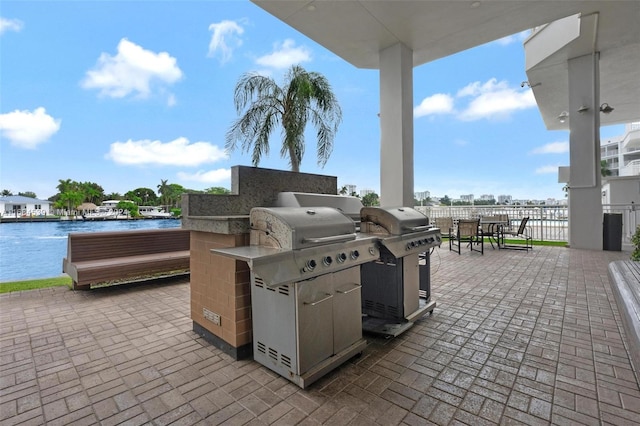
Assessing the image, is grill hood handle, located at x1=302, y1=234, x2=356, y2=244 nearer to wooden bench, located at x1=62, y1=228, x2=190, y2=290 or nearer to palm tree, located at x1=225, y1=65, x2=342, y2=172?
wooden bench, located at x1=62, y1=228, x2=190, y2=290

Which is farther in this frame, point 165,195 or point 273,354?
point 165,195

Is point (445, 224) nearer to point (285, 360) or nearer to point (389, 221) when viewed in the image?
point (389, 221)

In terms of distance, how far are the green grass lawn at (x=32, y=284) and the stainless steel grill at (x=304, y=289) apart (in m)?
4.24

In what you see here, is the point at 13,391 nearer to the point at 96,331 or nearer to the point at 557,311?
the point at 96,331

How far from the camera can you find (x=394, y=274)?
2789 mm

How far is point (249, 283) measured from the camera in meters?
2.25

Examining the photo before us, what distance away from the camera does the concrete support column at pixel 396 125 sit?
5.15 m

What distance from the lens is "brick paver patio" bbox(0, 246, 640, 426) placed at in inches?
61.2

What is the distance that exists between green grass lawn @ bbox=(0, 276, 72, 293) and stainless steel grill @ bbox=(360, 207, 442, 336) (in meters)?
4.69

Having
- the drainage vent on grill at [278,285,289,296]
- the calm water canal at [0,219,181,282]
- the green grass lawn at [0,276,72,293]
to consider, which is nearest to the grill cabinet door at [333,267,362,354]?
the drainage vent on grill at [278,285,289,296]

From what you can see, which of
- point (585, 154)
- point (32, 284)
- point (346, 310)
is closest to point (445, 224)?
point (585, 154)

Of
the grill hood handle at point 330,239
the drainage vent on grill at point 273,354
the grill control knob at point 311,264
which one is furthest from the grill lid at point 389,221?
the drainage vent on grill at point 273,354

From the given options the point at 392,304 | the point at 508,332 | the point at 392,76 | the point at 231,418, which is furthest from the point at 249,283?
the point at 392,76

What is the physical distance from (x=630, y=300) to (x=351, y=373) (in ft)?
7.00
